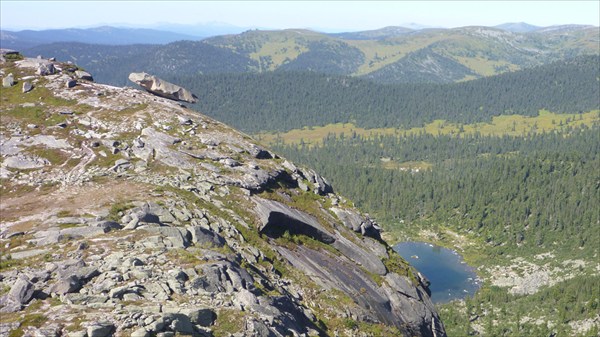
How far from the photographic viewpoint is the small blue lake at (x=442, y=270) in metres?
118

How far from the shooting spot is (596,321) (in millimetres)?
85000

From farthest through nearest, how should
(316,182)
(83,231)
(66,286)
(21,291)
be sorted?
1. (316,182)
2. (83,231)
3. (66,286)
4. (21,291)

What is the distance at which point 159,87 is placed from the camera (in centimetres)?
7400

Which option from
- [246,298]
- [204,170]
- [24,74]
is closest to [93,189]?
[204,170]

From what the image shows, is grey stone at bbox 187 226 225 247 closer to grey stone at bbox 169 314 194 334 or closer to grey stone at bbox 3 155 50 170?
grey stone at bbox 169 314 194 334

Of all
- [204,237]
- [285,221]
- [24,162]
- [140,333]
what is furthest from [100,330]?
[24,162]

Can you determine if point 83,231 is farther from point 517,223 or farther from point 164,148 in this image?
point 517,223

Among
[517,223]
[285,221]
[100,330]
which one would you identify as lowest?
[517,223]

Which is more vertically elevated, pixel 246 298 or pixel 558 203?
pixel 246 298

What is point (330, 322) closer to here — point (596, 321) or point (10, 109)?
point (10, 109)

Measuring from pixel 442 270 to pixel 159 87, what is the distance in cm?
9122

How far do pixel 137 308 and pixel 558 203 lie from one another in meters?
161

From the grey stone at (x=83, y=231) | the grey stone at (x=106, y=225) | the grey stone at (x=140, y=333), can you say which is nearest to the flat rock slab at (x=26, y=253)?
the grey stone at (x=83, y=231)

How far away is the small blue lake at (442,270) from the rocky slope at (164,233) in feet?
215
